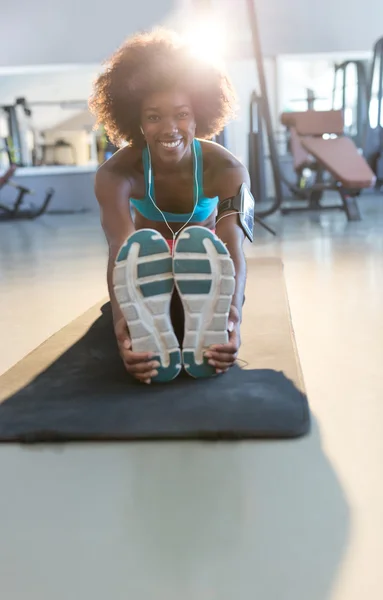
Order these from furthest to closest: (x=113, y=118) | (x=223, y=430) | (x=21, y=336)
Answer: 1. (x=21, y=336)
2. (x=113, y=118)
3. (x=223, y=430)

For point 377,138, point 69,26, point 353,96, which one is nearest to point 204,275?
point 377,138

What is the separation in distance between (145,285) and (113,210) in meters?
0.30

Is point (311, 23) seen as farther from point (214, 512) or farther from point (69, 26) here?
point (214, 512)

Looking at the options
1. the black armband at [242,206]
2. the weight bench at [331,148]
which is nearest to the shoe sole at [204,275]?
the black armband at [242,206]

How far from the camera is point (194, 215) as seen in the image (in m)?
1.52

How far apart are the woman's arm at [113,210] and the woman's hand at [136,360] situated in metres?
0.11

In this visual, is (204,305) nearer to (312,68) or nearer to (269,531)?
(269,531)

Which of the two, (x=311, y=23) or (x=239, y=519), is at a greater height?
(x=311, y=23)

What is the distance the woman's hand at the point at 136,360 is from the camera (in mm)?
1182

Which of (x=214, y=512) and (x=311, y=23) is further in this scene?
(x=311, y=23)

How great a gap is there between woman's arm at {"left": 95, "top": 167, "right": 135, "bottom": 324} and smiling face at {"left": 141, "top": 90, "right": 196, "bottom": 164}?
4.8 inches

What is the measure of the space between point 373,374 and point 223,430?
0.44 meters

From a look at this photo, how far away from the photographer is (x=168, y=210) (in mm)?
1526

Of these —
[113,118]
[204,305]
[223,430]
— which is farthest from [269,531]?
[113,118]
